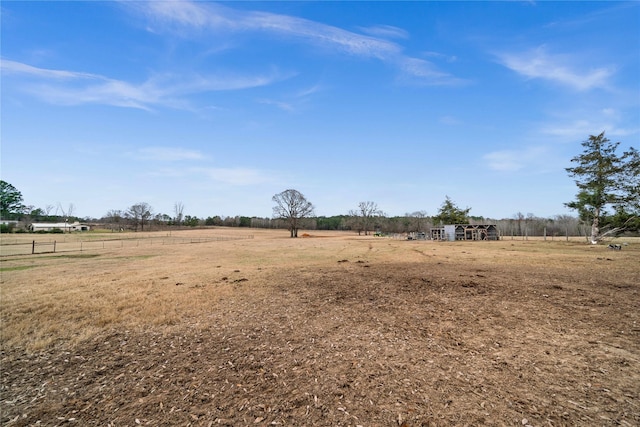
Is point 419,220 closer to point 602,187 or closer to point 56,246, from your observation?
point 602,187

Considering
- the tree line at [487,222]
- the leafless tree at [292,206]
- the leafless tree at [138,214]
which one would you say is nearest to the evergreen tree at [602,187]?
the tree line at [487,222]

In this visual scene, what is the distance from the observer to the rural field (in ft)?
14.8

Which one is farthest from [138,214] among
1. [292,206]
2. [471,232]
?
[471,232]

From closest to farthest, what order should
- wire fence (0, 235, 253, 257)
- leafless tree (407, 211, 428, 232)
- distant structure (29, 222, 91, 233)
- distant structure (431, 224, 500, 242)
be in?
wire fence (0, 235, 253, 257) < distant structure (431, 224, 500, 242) < distant structure (29, 222, 91, 233) < leafless tree (407, 211, 428, 232)

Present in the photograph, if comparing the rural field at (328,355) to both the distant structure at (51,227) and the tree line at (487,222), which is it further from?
the distant structure at (51,227)

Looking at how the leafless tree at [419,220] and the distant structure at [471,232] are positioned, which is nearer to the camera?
the distant structure at [471,232]

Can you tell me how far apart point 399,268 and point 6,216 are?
127 metres

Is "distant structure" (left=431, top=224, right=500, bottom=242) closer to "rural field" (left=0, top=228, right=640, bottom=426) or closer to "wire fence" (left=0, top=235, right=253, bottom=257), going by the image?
"rural field" (left=0, top=228, right=640, bottom=426)

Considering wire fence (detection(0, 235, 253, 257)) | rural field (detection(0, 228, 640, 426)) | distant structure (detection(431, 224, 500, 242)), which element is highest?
distant structure (detection(431, 224, 500, 242))

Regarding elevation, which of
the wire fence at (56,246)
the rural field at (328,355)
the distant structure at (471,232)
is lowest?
the wire fence at (56,246)

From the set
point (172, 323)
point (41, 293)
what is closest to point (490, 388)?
point (172, 323)

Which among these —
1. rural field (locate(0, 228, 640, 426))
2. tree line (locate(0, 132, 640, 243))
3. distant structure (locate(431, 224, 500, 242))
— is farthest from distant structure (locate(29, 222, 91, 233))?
distant structure (locate(431, 224, 500, 242))

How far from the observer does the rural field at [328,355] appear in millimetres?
4508

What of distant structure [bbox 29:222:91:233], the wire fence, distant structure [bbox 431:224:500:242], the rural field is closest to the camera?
the rural field
